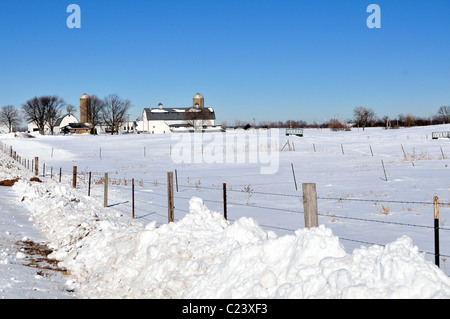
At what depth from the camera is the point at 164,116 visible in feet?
393

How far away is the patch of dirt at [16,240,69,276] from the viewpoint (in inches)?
327

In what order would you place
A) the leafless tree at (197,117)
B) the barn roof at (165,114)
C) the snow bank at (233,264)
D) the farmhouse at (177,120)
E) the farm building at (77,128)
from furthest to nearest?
the farm building at (77,128) → the barn roof at (165,114) → the farmhouse at (177,120) → the leafless tree at (197,117) → the snow bank at (233,264)

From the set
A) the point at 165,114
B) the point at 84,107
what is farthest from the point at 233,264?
the point at 84,107

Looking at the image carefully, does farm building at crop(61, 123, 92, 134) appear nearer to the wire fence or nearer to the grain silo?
the grain silo

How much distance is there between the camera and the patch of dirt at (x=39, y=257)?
8.31 meters

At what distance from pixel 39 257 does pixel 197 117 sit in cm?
10370

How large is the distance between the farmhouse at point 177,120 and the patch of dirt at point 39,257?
98.5 meters

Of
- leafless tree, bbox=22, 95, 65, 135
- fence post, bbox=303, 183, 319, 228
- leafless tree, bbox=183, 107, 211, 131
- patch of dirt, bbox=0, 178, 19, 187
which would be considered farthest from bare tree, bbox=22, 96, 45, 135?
fence post, bbox=303, 183, 319, 228

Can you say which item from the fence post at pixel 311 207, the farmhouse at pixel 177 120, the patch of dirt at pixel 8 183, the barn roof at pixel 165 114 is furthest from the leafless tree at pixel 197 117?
the fence post at pixel 311 207

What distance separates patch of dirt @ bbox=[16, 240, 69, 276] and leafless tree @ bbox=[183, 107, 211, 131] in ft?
325

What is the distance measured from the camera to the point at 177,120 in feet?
391

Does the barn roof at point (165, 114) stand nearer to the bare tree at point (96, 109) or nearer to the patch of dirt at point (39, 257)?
the bare tree at point (96, 109)
